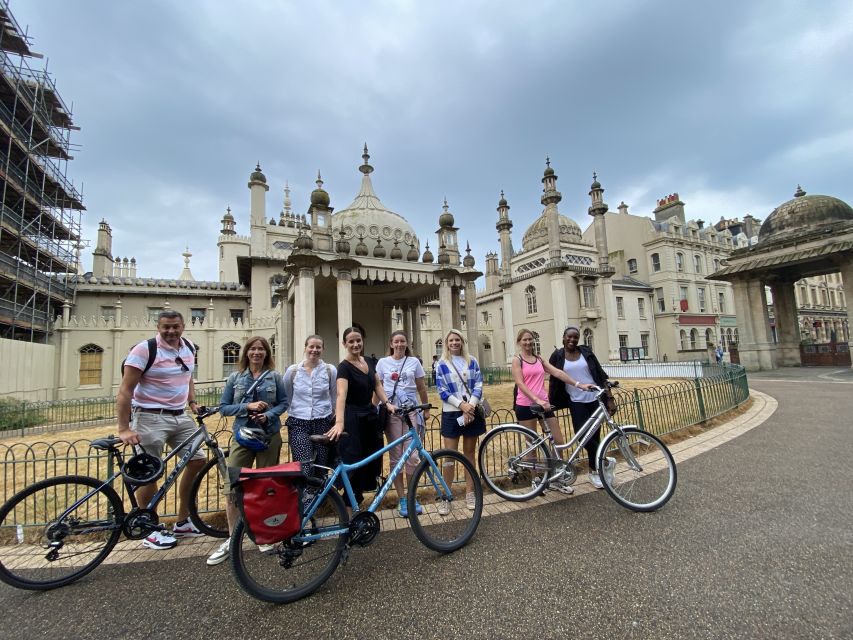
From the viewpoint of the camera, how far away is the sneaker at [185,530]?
3.78 meters

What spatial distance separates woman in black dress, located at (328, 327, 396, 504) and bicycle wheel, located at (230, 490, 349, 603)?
0.61 metres

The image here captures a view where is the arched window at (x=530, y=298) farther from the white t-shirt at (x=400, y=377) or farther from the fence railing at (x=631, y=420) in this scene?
the white t-shirt at (x=400, y=377)

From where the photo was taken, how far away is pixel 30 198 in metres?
22.6

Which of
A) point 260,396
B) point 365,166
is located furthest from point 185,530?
point 365,166

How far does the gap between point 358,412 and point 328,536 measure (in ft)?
3.98

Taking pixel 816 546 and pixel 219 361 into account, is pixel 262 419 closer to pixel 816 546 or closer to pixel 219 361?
pixel 816 546

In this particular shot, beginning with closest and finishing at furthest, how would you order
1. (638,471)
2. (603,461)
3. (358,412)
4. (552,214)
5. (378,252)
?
1. (358,412)
2. (603,461)
3. (638,471)
4. (378,252)
5. (552,214)

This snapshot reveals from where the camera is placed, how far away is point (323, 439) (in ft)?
10.8

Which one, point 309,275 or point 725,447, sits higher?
point 309,275

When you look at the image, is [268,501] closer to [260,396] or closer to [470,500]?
[260,396]

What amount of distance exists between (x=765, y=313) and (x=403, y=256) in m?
23.9

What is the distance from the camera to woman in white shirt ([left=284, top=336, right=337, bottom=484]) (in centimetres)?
387

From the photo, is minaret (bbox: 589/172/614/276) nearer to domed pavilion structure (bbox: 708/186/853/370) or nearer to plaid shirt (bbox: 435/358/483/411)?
domed pavilion structure (bbox: 708/186/853/370)

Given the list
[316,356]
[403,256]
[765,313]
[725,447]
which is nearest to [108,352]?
[403,256]
